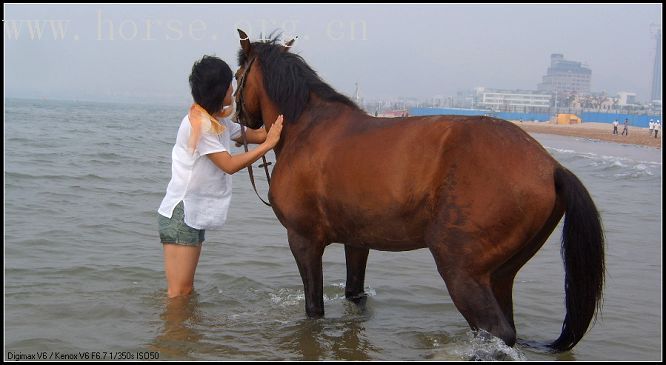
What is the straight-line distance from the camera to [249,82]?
4.87 meters

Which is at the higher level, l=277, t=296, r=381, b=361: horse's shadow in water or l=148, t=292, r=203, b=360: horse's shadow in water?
l=148, t=292, r=203, b=360: horse's shadow in water

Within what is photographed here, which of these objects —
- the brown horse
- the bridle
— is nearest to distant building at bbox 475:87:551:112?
the bridle

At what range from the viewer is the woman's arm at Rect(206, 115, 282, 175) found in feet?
15.3

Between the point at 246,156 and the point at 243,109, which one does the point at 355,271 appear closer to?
the point at 246,156

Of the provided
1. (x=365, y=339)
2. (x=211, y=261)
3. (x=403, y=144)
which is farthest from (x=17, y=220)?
(x=403, y=144)

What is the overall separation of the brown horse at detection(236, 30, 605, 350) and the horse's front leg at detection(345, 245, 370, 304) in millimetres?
490

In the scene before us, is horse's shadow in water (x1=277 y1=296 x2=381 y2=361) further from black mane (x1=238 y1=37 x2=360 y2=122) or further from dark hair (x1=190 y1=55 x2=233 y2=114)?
dark hair (x1=190 y1=55 x2=233 y2=114)

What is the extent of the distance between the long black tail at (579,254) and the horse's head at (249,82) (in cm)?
206

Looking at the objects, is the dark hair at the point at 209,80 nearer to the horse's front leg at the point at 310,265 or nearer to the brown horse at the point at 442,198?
the brown horse at the point at 442,198

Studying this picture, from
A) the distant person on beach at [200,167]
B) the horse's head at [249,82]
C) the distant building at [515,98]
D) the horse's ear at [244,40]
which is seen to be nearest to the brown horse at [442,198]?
the horse's head at [249,82]

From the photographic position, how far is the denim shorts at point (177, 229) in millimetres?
4898

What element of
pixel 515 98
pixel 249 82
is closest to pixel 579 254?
pixel 249 82

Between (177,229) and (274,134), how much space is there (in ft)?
3.14

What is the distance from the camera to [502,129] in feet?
12.7
